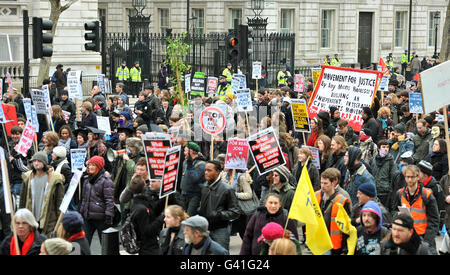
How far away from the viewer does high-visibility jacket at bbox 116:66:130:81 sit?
2984cm

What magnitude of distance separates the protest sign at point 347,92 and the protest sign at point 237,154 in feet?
15.4

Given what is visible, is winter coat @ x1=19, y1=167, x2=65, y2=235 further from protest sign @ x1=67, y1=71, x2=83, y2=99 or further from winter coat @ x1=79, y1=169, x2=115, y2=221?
protest sign @ x1=67, y1=71, x2=83, y2=99

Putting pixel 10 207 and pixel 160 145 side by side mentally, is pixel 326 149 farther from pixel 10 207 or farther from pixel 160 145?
pixel 10 207

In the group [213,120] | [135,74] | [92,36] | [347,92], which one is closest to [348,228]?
[213,120]

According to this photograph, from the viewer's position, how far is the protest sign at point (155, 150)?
958 cm

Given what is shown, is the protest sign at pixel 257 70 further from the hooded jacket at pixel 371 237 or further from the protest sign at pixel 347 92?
the hooded jacket at pixel 371 237

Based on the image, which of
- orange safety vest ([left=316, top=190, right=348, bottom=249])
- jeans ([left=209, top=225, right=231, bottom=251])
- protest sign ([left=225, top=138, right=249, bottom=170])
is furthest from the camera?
protest sign ([left=225, top=138, right=249, bottom=170])

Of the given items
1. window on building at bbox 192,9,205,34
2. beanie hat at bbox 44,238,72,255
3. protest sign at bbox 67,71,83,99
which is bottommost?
beanie hat at bbox 44,238,72,255

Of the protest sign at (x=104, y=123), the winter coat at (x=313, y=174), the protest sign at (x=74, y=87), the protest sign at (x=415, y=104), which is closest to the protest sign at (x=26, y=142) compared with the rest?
the protest sign at (x=104, y=123)

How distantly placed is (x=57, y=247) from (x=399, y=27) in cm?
4187

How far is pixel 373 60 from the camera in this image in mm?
45000

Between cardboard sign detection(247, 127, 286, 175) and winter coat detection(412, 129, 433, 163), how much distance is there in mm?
4066

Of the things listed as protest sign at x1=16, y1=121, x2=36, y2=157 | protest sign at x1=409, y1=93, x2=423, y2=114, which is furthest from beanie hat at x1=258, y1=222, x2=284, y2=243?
protest sign at x1=409, y1=93, x2=423, y2=114
